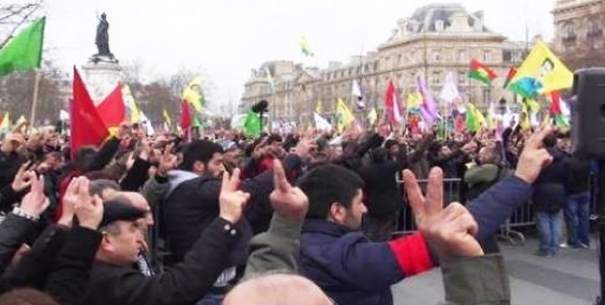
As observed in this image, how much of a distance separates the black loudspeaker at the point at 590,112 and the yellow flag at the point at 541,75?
452 inches

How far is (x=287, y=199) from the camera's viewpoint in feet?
11.7

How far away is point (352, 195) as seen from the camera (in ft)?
12.9

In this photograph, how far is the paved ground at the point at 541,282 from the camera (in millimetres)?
9164

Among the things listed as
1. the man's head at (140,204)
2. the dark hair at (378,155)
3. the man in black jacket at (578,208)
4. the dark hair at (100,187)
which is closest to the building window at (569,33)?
the man in black jacket at (578,208)

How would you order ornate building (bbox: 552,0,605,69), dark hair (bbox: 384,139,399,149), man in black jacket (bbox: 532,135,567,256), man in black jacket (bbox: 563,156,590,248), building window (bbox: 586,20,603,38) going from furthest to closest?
building window (bbox: 586,20,603,38) < ornate building (bbox: 552,0,605,69) < man in black jacket (bbox: 563,156,590,248) < man in black jacket (bbox: 532,135,567,256) < dark hair (bbox: 384,139,399,149)

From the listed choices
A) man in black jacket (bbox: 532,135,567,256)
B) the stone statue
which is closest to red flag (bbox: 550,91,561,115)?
man in black jacket (bbox: 532,135,567,256)

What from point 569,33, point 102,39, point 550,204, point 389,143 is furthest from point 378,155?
point 569,33

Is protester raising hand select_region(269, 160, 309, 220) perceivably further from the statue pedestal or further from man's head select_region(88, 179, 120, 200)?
the statue pedestal

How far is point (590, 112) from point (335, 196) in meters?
1.13

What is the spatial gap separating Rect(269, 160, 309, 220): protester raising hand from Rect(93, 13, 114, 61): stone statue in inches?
1216

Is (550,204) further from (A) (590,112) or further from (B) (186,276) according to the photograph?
(B) (186,276)

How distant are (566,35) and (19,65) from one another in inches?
2563

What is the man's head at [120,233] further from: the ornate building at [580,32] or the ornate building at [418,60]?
the ornate building at [418,60]

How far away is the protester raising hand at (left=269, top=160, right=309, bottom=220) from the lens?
3.56m
